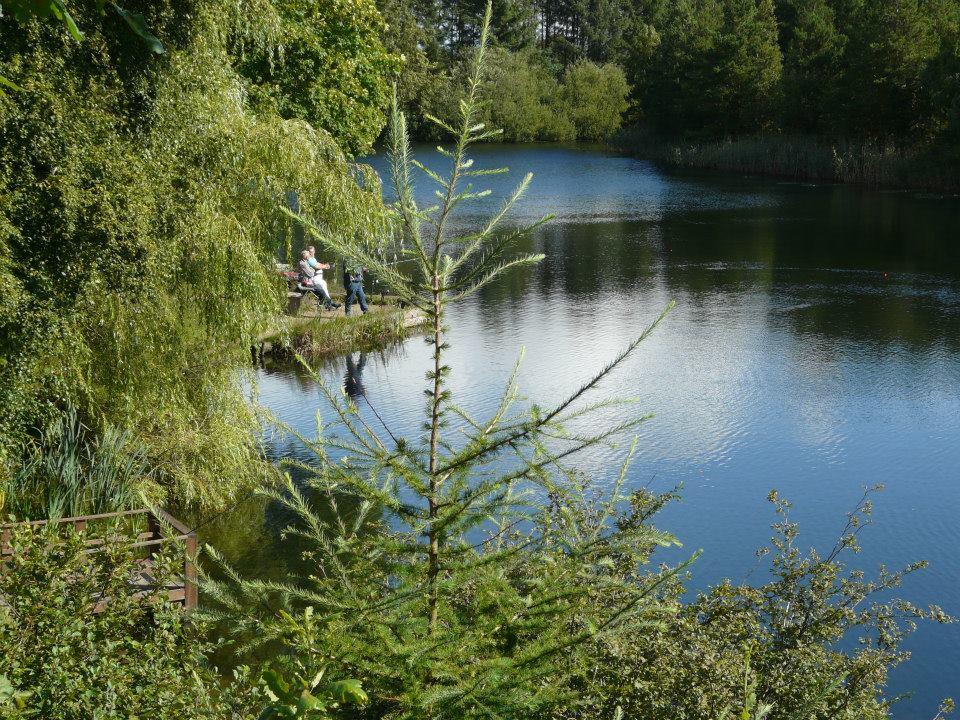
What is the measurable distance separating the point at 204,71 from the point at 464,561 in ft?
24.0

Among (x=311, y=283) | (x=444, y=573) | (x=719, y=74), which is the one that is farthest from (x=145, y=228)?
(x=719, y=74)

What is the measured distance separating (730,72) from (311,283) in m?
40.9

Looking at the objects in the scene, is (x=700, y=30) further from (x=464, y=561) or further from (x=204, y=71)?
(x=464, y=561)

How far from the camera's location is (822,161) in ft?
142

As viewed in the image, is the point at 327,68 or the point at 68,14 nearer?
the point at 68,14

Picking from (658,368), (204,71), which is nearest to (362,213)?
(204,71)

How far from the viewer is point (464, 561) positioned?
448 cm

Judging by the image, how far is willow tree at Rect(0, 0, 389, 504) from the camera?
9.08 m

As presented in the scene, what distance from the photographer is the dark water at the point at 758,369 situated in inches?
450

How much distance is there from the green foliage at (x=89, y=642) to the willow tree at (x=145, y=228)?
4.95m

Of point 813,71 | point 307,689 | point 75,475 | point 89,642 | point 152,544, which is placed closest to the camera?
point 307,689

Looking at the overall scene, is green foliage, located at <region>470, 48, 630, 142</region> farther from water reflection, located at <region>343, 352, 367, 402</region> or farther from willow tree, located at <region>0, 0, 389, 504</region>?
willow tree, located at <region>0, 0, 389, 504</region>

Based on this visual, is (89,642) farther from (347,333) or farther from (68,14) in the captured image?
(347,333)

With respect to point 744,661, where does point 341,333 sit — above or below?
below
